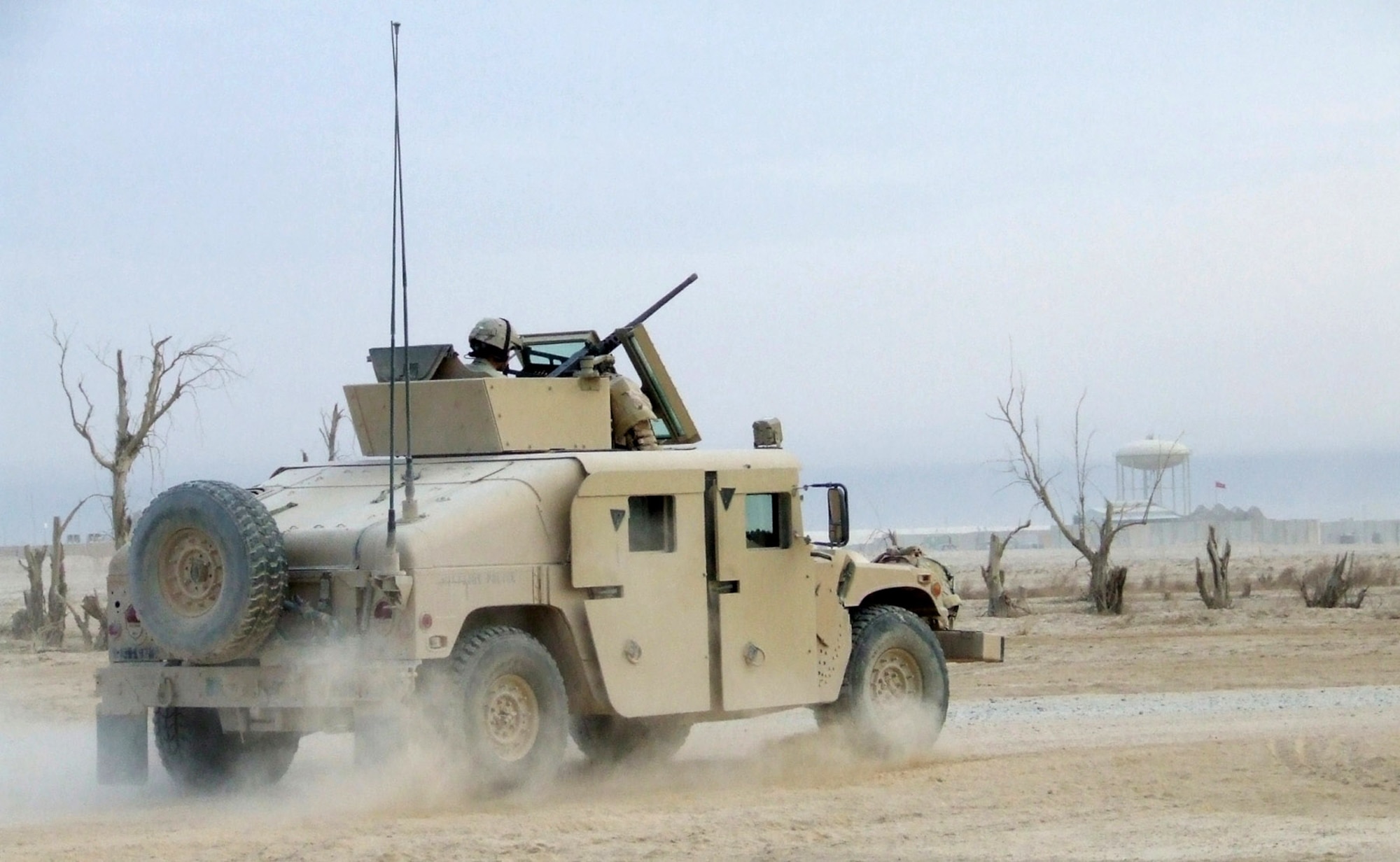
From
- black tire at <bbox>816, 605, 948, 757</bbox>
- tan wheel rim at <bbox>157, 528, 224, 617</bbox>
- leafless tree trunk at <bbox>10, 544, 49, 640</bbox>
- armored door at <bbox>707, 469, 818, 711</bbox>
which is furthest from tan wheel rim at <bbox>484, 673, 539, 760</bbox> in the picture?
leafless tree trunk at <bbox>10, 544, 49, 640</bbox>

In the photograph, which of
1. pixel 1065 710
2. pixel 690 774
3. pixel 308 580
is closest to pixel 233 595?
pixel 308 580

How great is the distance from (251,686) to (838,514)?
410 cm

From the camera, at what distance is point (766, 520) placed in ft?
43.1

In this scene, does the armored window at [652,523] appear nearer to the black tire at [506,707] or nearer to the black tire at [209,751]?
the black tire at [506,707]

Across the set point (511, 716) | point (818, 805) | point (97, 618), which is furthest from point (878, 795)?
point (97, 618)

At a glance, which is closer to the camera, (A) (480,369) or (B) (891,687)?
(A) (480,369)

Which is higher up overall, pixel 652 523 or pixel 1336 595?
pixel 652 523

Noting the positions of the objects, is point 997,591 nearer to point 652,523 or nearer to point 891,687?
point 891,687

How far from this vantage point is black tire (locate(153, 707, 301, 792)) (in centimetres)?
1227

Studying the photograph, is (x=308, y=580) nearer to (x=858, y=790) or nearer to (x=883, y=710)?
(x=858, y=790)

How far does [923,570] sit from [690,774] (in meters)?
2.43

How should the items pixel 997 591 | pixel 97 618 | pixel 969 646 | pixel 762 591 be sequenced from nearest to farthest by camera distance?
pixel 762 591 < pixel 969 646 < pixel 97 618 < pixel 997 591

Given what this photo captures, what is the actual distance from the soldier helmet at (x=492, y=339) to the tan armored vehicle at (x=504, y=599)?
0.25 metres

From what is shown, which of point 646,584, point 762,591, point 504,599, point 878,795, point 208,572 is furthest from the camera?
point 762,591
